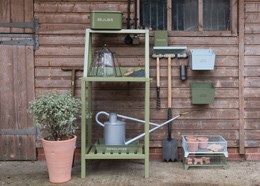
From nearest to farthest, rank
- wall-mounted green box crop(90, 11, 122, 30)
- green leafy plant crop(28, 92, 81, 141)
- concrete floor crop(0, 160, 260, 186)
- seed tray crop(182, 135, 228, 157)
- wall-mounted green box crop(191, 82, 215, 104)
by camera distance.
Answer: green leafy plant crop(28, 92, 81, 141)
concrete floor crop(0, 160, 260, 186)
wall-mounted green box crop(90, 11, 122, 30)
seed tray crop(182, 135, 228, 157)
wall-mounted green box crop(191, 82, 215, 104)

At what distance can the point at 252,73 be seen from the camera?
14.2 ft

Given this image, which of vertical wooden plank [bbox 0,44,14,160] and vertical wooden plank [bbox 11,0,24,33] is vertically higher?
vertical wooden plank [bbox 11,0,24,33]

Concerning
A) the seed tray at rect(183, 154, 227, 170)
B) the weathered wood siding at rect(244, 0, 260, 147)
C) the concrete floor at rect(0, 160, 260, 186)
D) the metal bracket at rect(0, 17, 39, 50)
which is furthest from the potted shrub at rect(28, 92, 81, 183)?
the weathered wood siding at rect(244, 0, 260, 147)

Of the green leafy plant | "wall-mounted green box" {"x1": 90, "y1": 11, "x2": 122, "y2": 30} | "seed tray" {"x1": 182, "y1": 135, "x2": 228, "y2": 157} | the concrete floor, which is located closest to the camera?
the green leafy plant

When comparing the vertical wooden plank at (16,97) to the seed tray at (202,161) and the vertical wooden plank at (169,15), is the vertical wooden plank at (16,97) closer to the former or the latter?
the vertical wooden plank at (169,15)

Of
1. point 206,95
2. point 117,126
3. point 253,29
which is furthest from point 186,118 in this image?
point 253,29

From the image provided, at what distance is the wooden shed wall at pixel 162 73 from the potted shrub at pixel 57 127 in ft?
2.56

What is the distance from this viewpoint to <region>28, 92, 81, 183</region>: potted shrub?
346 cm

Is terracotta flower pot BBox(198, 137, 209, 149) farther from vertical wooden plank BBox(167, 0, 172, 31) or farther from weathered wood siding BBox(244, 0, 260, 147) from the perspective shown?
vertical wooden plank BBox(167, 0, 172, 31)

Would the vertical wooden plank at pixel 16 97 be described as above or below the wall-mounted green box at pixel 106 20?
below

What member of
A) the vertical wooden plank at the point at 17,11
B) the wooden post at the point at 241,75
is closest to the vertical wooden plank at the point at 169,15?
the wooden post at the point at 241,75

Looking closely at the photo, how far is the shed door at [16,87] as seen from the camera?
427cm

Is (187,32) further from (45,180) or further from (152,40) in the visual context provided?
(45,180)

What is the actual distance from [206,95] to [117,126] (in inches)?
47.1
